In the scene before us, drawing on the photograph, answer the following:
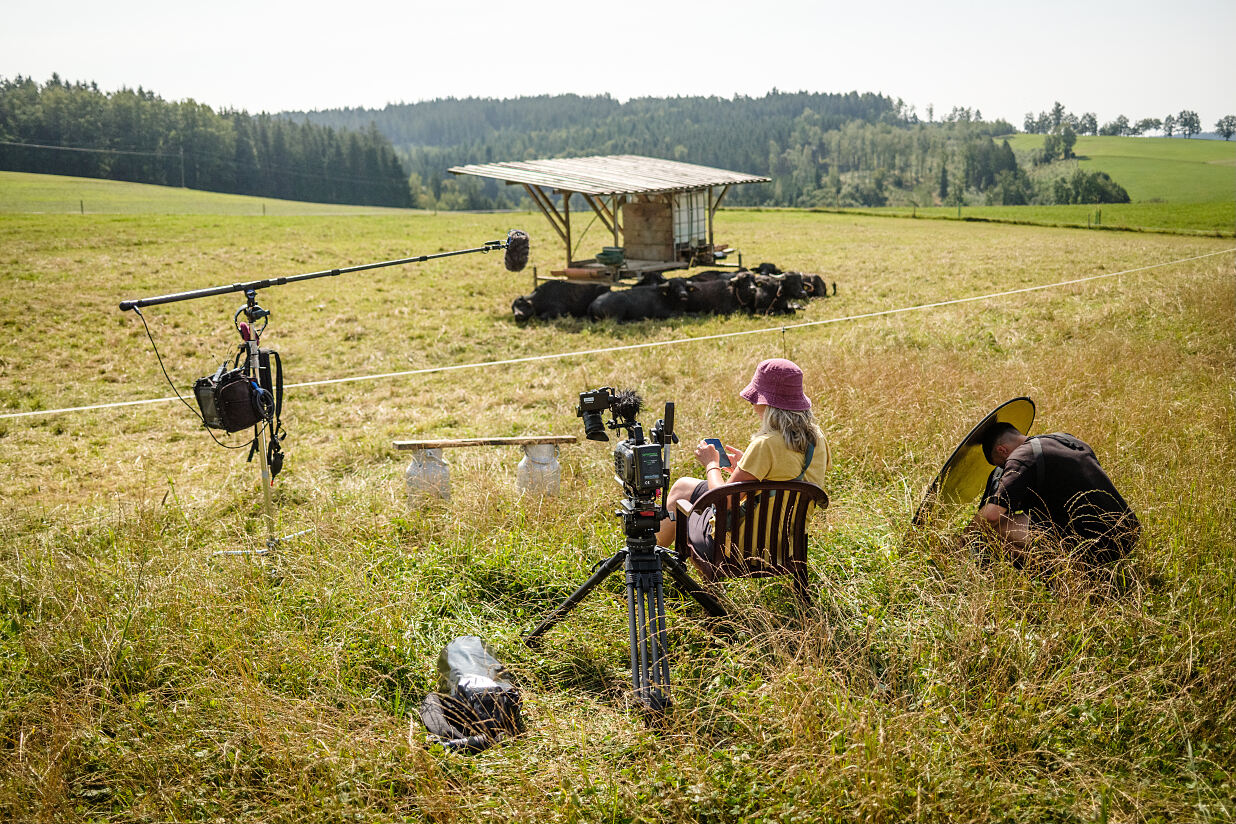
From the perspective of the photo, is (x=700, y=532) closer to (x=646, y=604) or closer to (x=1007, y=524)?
(x=646, y=604)

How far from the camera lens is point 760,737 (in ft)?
11.2

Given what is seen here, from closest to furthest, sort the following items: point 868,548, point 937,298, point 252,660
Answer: point 252,660 < point 868,548 < point 937,298

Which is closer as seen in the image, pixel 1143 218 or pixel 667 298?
pixel 667 298

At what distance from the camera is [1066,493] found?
4.56 meters

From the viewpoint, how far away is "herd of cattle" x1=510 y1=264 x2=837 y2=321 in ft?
52.3

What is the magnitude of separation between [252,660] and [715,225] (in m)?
38.8

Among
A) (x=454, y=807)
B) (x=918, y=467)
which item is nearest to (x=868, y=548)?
(x=918, y=467)

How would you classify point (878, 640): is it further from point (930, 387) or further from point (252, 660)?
point (930, 387)

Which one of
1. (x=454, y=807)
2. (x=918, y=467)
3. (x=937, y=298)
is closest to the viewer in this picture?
(x=454, y=807)

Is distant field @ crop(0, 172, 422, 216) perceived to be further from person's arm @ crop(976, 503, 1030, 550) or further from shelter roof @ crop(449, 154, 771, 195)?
person's arm @ crop(976, 503, 1030, 550)

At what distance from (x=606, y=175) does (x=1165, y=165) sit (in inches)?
4443

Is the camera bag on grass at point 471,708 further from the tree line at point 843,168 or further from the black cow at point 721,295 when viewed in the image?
the tree line at point 843,168

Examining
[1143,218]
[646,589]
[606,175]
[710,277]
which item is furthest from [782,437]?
[1143,218]

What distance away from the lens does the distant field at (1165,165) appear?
81938 mm
